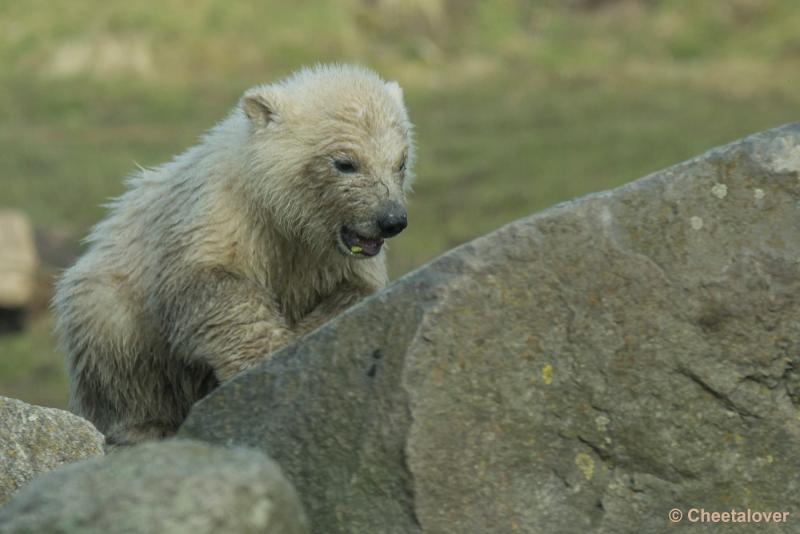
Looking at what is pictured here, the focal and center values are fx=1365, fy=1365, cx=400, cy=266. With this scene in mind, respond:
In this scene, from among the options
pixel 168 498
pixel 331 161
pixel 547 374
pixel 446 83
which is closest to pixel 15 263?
pixel 446 83

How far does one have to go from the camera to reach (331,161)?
6.71 m

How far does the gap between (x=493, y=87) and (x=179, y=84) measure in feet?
19.7

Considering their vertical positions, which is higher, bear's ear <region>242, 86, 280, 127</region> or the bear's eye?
bear's ear <region>242, 86, 280, 127</region>

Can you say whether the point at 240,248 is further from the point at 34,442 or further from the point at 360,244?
the point at 34,442

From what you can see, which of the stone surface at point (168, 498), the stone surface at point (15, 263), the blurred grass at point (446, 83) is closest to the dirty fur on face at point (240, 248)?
the stone surface at point (168, 498)

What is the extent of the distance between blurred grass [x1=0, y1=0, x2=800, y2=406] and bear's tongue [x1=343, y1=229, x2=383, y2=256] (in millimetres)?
12685

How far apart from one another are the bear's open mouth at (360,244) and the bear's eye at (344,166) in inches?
11.4

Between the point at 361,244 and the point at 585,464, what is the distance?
6.97 feet

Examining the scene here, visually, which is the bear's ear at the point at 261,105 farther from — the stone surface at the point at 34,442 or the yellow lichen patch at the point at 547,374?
the yellow lichen patch at the point at 547,374

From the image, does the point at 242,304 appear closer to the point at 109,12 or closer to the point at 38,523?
the point at 38,523

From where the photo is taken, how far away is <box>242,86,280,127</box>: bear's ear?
6798 millimetres

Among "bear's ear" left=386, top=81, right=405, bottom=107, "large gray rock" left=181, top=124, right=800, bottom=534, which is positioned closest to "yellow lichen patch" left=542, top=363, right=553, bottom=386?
"large gray rock" left=181, top=124, right=800, bottom=534

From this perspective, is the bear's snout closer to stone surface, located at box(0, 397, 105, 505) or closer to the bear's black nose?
the bear's black nose

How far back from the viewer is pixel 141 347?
6.89 meters
